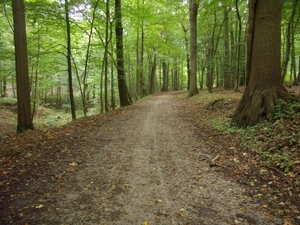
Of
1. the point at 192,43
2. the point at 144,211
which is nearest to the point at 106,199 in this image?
the point at 144,211

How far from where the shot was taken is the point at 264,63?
6590 millimetres

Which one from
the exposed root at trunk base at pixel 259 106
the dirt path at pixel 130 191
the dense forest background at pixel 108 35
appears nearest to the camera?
the dirt path at pixel 130 191

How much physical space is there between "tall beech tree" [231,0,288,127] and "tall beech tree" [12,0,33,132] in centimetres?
753

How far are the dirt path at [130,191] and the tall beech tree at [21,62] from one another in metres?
3.03

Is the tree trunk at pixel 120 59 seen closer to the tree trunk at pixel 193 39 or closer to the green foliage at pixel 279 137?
the tree trunk at pixel 193 39

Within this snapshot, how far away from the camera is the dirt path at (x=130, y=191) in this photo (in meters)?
3.00

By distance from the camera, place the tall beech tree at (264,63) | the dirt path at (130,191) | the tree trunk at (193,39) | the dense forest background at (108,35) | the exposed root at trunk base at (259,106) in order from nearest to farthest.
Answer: the dirt path at (130,191)
the exposed root at trunk base at (259,106)
the tall beech tree at (264,63)
the dense forest background at (108,35)
the tree trunk at (193,39)

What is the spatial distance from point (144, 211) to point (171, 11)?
22169 millimetres

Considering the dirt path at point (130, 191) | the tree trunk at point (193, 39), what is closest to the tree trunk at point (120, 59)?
the tree trunk at point (193, 39)

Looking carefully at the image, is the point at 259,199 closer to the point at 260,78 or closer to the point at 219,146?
the point at 219,146

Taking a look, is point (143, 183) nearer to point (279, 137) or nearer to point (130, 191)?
point (130, 191)

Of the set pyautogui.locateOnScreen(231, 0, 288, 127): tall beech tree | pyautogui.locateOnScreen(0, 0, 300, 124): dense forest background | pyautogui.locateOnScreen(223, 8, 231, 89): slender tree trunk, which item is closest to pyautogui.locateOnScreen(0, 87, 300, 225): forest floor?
pyautogui.locateOnScreen(231, 0, 288, 127): tall beech tree

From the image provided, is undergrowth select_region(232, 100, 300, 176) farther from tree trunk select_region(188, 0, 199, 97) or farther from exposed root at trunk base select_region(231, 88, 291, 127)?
tree trunk select_region(188, 0, 199, 97)

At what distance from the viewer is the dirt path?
3.00 metres
